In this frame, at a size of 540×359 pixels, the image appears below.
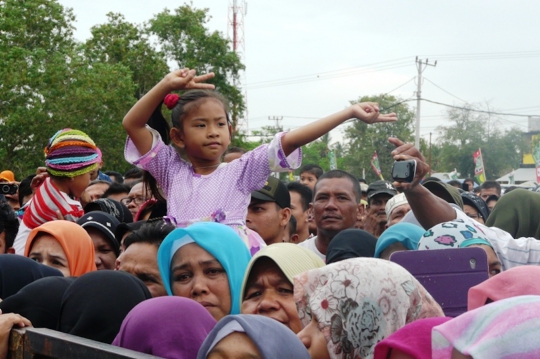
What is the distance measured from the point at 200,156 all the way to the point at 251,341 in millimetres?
2187

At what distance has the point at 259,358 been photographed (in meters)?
2.16

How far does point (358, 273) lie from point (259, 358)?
0.45 metres

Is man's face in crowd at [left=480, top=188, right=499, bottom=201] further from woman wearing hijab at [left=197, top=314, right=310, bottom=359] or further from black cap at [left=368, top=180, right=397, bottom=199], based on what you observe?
woman wearing hijab at [left=197, top=314, right=310, bottom=359]

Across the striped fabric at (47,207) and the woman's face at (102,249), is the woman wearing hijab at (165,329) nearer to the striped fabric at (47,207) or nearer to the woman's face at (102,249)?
the woman's face at (102,249)

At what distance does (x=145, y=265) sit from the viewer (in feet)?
12.9

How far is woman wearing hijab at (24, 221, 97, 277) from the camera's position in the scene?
447 cm

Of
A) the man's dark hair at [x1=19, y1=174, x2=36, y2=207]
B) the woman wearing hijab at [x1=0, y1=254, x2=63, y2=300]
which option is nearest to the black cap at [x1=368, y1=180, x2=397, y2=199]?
the man's dark hair at [x1=19, y1=174, x2=36, y2=207]

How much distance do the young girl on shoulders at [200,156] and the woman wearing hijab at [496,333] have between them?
2.21 m

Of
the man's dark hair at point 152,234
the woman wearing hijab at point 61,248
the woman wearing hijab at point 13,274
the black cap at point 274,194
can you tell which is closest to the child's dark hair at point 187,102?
the man's dark hair at point 152,234

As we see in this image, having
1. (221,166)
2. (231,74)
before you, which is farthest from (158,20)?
(221,166)

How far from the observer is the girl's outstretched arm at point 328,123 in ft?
12.9

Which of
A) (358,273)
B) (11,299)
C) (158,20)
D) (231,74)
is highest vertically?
(158,20)

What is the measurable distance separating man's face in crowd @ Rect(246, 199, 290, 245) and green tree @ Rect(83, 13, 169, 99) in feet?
95.0

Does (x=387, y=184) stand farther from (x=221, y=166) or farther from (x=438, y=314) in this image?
(x=438, y=314)
